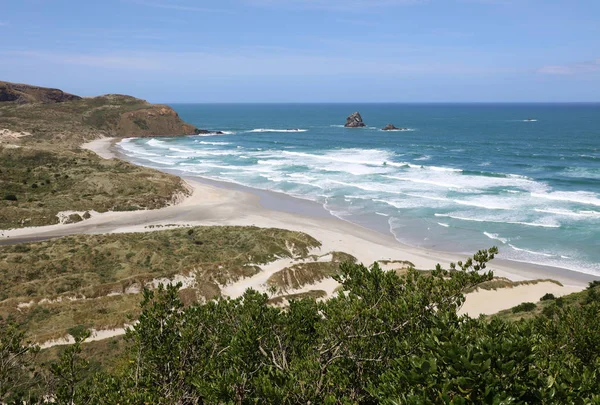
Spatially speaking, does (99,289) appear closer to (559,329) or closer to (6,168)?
(559,329)

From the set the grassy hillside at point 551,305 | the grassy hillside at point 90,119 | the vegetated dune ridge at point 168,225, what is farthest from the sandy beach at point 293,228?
the grassy hillside at point 90,119

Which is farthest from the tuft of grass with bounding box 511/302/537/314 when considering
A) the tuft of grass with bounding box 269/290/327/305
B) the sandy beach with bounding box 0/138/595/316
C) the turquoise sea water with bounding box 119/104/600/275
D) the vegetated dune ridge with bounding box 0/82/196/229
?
the vegetated dune ridge with bounding box 0/82/196/229

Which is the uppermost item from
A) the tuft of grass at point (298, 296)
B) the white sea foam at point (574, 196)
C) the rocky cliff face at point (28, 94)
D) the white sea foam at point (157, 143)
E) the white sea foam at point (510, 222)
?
the rocky cliff face at point (28, 94)

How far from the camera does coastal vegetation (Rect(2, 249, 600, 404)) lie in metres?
7.15

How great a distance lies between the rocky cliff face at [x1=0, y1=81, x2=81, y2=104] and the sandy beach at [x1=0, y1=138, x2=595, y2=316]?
133088 mm

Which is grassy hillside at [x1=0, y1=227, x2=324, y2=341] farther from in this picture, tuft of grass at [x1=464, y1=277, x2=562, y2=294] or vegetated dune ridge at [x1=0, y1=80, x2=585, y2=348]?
tuft of grass at [x1=464, y1=277, x2=562, y2=294]

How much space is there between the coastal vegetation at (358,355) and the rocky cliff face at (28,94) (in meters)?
190

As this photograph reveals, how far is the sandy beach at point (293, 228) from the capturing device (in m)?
34.8

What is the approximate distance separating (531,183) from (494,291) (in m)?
43.8

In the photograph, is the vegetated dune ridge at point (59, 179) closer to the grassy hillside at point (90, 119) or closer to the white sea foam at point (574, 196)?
the grassy hillside at point (90, 119)

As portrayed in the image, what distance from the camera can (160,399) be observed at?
9914 mm

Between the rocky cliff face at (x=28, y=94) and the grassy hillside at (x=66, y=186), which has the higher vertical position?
the rocky cliff face at (x=28, y=94)

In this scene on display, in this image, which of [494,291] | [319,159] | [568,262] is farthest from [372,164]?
[494,291]

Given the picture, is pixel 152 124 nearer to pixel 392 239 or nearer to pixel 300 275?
pixel 392 239
